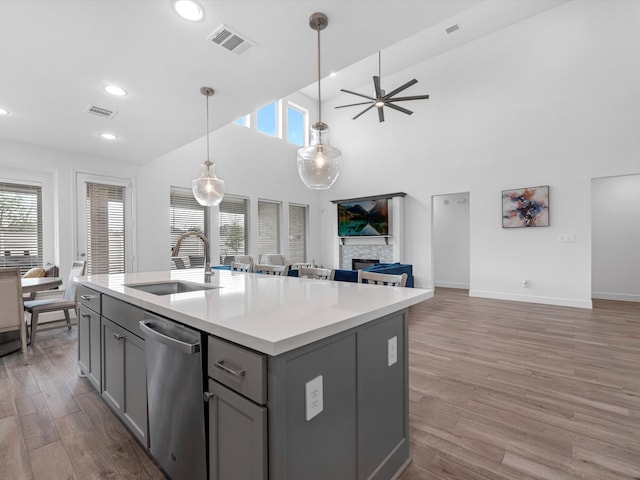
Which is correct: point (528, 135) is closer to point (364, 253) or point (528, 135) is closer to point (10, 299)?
point (364, 253)

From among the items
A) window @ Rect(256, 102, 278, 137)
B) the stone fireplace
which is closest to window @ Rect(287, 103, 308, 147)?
window @ Rect(256, 102, 278, 137)

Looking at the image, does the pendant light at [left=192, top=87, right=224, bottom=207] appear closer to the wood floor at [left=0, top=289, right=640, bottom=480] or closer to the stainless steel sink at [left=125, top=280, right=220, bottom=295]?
the stainless steel sink at [left=125, top=280, right=220, bottom=295]

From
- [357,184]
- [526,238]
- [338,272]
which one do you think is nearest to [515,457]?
[338,272]

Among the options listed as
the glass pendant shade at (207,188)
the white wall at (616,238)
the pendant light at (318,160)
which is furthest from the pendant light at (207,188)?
the white wall at (616,238)

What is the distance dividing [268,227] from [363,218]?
244cm

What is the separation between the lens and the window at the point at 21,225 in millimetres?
4270

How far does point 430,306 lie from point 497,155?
3332mm

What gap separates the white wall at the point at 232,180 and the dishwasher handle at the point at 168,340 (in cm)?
465

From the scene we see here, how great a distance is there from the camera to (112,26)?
208 cm

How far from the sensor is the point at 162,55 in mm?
2406

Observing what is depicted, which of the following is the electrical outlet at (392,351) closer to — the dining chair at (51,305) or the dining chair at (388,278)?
the dining chair at (388,278)

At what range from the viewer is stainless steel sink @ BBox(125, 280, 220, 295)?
2.11m

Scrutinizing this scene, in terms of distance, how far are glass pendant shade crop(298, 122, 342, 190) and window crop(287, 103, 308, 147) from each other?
19.9 ft

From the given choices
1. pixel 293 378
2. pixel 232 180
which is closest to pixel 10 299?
pixel 293 378
